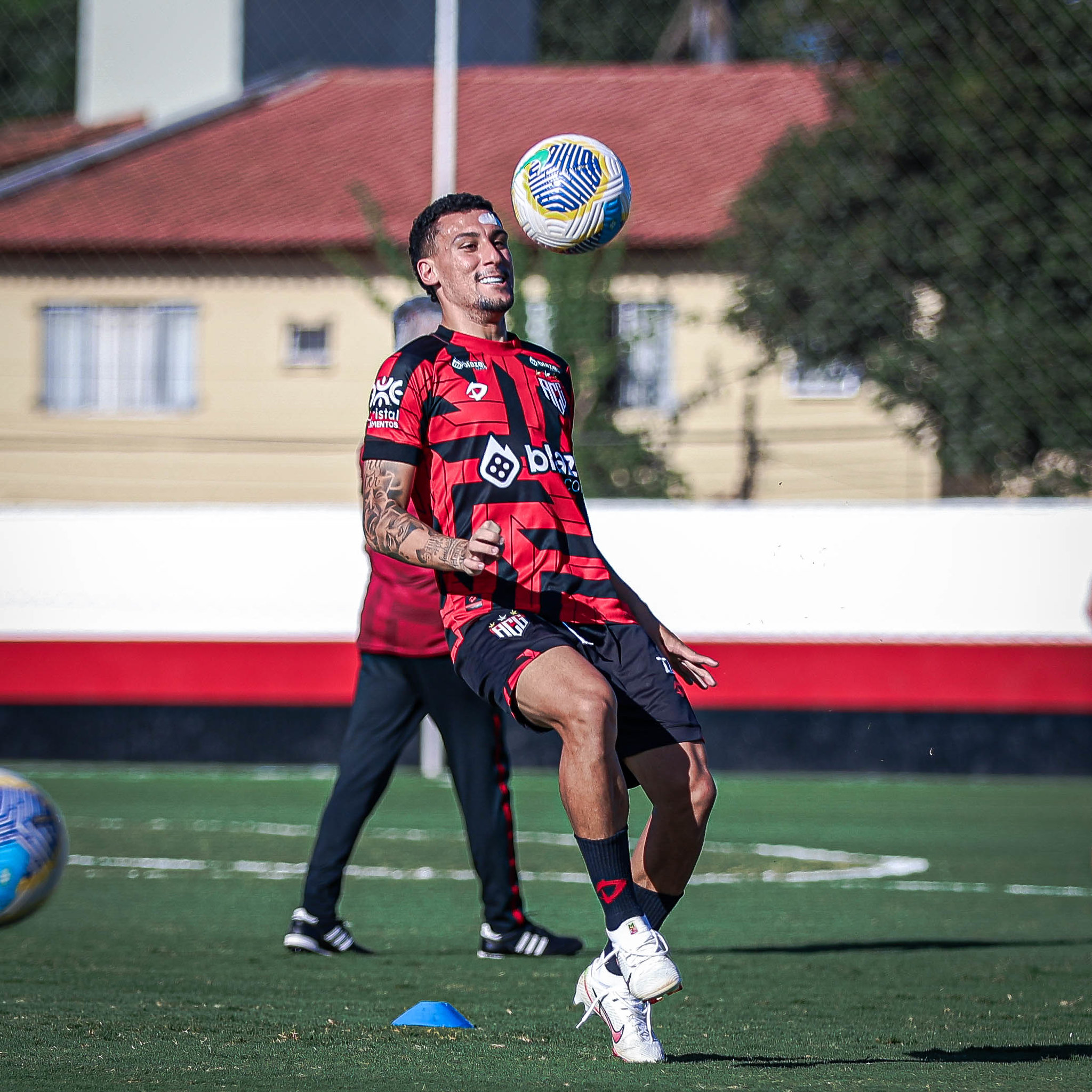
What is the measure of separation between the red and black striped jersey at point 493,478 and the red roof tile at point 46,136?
21.1 m

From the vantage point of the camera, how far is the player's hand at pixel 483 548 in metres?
4.16

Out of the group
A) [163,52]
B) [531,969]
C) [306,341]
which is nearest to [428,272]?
[531,969]

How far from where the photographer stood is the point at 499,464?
14.9 feet

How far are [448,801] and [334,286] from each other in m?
10.3

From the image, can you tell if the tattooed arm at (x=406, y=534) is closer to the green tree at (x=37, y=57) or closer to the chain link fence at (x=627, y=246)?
the chain link fence at (x=627, y=246)

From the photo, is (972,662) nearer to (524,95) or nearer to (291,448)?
(291,448)

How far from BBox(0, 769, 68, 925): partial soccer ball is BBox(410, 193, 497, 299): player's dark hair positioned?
6.36 ft

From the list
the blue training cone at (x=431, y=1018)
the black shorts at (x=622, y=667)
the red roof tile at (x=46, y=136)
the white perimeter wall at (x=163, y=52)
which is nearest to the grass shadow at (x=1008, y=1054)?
the black shorts at (x=622, y=667)

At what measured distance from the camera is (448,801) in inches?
472

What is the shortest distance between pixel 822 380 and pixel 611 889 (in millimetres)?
12755

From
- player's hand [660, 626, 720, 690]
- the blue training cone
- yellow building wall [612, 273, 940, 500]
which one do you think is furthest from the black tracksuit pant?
yellow building wall [612, 273, 940, 500]

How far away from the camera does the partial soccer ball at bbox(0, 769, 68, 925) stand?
16.7 ft

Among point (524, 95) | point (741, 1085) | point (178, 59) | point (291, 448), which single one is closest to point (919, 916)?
point (741, 1085)

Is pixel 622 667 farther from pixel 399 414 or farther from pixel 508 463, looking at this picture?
pixel 399 414
